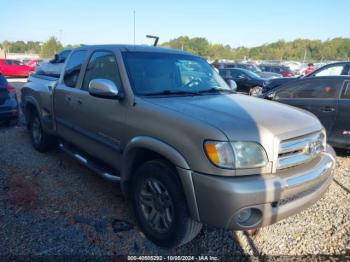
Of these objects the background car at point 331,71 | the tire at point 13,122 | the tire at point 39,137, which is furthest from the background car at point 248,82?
the tire at point 39,137

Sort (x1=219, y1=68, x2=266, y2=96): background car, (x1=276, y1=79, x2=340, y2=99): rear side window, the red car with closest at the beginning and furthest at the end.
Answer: (x1=276, y1=79, x2=340, y2=99): rear side window → (x1=219, y1=68, x2=266, y2=96): background car → the red car

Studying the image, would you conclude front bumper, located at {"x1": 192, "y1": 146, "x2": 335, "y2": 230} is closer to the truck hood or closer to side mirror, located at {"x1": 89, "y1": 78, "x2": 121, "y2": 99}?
the truck hood

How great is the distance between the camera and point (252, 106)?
321cm

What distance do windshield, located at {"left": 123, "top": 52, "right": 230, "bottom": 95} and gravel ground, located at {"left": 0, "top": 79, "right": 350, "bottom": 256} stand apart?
4.64 ft

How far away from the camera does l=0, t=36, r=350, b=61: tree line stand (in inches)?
3582

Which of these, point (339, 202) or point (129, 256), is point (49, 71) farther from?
point (339, 202)

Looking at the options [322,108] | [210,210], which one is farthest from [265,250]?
[322,108]

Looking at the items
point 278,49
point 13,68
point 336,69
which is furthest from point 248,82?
point 278,49

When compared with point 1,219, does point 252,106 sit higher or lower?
higher

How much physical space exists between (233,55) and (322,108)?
94757 mm

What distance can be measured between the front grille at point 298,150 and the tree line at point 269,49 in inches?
3343

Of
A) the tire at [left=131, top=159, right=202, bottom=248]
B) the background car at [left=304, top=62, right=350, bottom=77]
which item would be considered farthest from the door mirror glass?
the background car at [left=304, top=62, right=350, bottom=77]

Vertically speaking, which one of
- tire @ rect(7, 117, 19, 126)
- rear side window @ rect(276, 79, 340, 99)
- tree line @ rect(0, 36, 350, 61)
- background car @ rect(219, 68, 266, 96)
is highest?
tree line @ rect(0, 36, 350, 61)

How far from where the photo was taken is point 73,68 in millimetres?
4477
